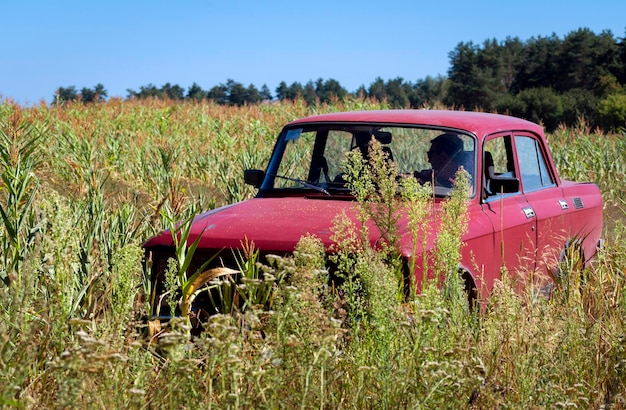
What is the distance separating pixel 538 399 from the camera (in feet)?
11.7

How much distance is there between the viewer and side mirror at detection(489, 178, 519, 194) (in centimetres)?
596

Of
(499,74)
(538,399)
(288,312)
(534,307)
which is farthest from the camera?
(499,74)

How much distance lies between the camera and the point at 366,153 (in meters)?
6.50

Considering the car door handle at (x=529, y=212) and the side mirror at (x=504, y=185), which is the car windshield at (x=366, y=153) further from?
the car door handle at (x=529, y=212)

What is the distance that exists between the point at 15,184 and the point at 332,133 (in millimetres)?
2292

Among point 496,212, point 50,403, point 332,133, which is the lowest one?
point 50,403

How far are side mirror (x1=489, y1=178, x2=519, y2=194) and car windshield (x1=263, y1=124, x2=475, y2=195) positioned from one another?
186 millimetres

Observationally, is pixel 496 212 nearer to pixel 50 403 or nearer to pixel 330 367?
pixel 330 367

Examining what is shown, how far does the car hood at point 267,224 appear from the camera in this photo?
5121 millimetres

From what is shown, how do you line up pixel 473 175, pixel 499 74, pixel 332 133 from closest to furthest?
pixel 473 175 < pixel 332 133 < pixel 499 74

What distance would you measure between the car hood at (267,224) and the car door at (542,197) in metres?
1.65

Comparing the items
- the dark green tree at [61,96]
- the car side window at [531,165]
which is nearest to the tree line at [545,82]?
the dark green tree at [61,96]

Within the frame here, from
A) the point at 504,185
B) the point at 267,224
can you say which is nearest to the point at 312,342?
the point at 267,224

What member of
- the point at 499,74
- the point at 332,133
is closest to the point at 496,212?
the point at 332,133
